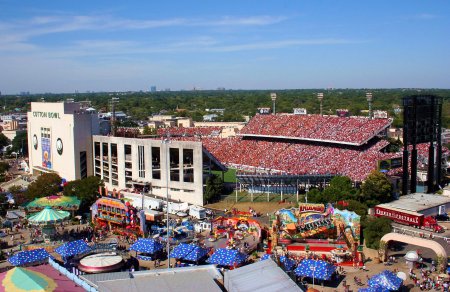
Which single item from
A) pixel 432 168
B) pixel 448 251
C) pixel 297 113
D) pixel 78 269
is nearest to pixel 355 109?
pixel 297 113

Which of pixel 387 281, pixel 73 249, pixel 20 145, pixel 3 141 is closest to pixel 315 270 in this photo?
pixel 387 281

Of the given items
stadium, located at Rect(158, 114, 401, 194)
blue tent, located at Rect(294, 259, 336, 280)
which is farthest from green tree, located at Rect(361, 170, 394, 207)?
blue tent, located at Rect(294, 259, 336, 280)

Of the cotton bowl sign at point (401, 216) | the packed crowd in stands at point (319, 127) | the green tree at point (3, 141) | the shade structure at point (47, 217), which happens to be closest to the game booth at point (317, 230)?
the cotton bowl sign at point (401, 216)

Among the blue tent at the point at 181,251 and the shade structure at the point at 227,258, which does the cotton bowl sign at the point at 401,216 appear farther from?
the blue tent at the point at 181,251

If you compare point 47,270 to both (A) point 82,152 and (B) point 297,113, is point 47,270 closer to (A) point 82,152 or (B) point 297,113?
(A) point 82,152

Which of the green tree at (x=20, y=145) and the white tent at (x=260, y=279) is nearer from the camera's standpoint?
the white tent at (x=260, y=279)

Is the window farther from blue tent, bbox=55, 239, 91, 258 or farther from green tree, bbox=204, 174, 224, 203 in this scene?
blue tent, bbox=55, 239, 91, 258
